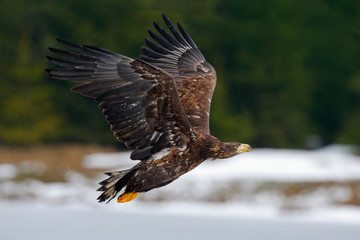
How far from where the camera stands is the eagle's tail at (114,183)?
22.8 ft

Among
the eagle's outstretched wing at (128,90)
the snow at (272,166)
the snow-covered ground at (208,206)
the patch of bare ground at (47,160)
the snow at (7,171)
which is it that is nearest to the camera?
the eagle's outstretched wing at (128,90)

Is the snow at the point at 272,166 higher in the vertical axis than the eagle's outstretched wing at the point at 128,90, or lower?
higher

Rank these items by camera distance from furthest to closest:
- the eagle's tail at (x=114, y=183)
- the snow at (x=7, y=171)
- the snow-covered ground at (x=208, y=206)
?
the snow at (x=7, y=171)
the snow-covered ground at (x=208, y=206)
the eagle's tail at (x=114, y=183)

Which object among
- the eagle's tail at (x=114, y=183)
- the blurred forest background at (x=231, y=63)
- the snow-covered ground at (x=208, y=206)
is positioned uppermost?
the blurred forest background at (x=231, y=63)

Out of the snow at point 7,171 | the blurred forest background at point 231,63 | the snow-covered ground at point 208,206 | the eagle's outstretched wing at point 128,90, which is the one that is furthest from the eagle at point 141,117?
the blurred forest background at point 231,63

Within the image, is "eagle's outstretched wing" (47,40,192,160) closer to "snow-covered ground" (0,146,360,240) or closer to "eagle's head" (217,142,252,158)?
"eagle's head" (217,142,252,158)

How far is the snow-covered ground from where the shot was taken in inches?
498

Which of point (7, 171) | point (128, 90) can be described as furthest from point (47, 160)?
point (128, 90)

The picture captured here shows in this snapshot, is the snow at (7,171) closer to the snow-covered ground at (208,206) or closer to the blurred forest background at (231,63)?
the snow-covered ground at (208,206)

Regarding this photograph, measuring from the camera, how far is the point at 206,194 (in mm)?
15703

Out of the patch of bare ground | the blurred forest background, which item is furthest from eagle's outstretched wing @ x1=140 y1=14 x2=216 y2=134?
the blurred forest background

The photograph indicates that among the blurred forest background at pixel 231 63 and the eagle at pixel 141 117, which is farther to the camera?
the blurred forest background at pixel 231 63

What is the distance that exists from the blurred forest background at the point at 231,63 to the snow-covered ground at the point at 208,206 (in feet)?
20.5

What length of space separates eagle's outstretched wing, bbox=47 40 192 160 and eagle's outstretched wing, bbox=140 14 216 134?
3.29 ft
